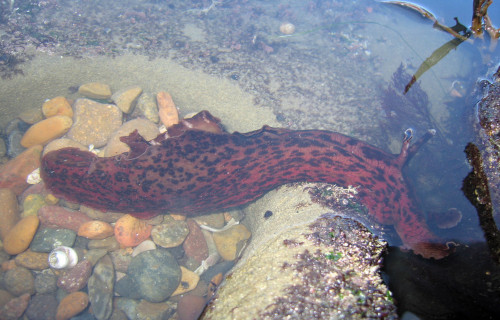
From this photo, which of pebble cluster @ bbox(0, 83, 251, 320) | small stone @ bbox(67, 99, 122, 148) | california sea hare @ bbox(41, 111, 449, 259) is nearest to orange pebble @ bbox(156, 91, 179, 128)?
pebble cluster @ bbox(0, 83, 251, 320)

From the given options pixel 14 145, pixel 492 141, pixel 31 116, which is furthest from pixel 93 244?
pixel 492 141

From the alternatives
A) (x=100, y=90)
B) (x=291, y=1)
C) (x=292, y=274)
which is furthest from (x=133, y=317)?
(x=291, y=1)

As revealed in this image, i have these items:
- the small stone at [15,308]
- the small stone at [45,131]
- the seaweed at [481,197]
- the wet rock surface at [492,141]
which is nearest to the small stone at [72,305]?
the small stone at [15,308]

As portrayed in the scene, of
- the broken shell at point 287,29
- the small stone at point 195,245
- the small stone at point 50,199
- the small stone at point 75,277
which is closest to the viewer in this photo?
the small stone at point 75,277

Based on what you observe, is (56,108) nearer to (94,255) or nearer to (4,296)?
(94,255)

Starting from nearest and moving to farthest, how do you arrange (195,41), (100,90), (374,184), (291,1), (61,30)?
1. (374,184)
2. (100,90)
3. (61,30)
4. (195,41)
5. (291,1)

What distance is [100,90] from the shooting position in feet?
19.6

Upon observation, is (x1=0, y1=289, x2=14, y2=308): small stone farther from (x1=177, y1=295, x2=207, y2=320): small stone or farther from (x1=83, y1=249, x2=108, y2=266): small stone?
(x1=177, y1=295, x2=207, y2=320): small stone

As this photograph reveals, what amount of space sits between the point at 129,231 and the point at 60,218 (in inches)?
54.6

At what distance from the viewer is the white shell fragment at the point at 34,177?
17.1ft

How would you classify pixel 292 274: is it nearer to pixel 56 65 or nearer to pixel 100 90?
pixel 100 90

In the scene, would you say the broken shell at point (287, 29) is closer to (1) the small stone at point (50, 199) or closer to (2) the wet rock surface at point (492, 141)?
(2) the wet rock surface at point (492, 141)

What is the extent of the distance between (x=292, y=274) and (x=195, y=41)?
A: 759 centimetres

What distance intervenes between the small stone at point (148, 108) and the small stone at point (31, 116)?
7.39ft
